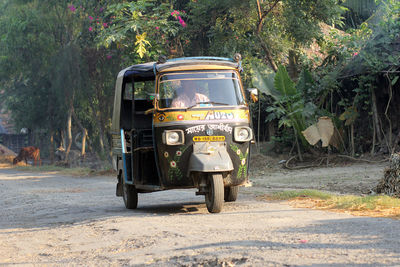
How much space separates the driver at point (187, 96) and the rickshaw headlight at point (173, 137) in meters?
0.50

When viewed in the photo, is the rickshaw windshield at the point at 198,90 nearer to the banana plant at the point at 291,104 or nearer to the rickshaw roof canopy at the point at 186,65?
the rickshaw roof canopy at the point at 186,65

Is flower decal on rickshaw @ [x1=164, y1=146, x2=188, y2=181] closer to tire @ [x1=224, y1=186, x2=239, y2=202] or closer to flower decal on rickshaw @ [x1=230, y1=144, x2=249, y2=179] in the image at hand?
flower decal on rickshaw @ [x1=230, y1=144, x2=249, y2=179]

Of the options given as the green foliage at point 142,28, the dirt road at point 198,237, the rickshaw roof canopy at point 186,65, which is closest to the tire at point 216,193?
the dirt road at point 198,237

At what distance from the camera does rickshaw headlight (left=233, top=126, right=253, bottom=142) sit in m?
10.3

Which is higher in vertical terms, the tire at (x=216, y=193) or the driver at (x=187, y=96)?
the driver at (x=187, y=96)

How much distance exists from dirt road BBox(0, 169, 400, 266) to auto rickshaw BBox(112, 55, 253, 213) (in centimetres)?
59

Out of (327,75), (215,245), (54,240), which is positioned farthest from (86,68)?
(215,245)

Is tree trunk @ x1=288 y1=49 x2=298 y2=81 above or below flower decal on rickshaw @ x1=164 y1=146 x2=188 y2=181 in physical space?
above

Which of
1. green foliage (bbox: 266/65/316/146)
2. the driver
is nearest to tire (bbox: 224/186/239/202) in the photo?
the driver

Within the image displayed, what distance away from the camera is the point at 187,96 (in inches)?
410

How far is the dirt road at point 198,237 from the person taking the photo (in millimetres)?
6160

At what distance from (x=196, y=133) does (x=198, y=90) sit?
2.80ft

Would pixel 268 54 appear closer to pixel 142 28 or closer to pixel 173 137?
pixel 142 28

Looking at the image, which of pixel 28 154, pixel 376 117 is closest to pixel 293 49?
pixel 376 117
